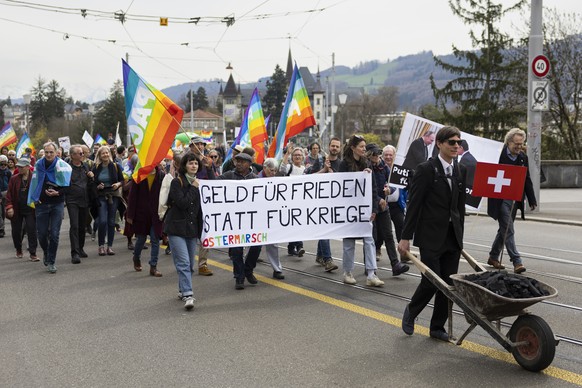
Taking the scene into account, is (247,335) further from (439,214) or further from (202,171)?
(202,171)

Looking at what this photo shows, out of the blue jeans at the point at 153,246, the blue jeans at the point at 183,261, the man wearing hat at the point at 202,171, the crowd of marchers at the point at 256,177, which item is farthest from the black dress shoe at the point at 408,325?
the blue jeans at the point at 153,246

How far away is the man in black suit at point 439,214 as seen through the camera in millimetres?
5578

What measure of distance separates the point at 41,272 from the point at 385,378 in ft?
21.6

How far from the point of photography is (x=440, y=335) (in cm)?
567

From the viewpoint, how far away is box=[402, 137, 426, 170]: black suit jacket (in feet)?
30.5

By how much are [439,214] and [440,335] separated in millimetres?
1093

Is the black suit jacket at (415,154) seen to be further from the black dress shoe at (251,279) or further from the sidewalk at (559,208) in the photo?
the sidewalk at (559,208)

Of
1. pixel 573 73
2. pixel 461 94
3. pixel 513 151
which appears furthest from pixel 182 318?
pixel 461 94

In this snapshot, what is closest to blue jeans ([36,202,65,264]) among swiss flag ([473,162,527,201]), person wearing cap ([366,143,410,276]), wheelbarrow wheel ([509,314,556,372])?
person wearing cap ([366,143,410,276])

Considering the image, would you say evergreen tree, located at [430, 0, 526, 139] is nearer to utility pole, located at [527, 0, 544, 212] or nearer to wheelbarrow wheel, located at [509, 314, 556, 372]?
utility pole, located at [527, 0, 544, 212]

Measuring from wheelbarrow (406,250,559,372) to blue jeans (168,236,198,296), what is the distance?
3.13 m

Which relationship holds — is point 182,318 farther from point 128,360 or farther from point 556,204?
point 556,204

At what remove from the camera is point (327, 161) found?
899 cm

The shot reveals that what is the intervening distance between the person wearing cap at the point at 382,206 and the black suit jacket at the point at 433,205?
9.14 feet
